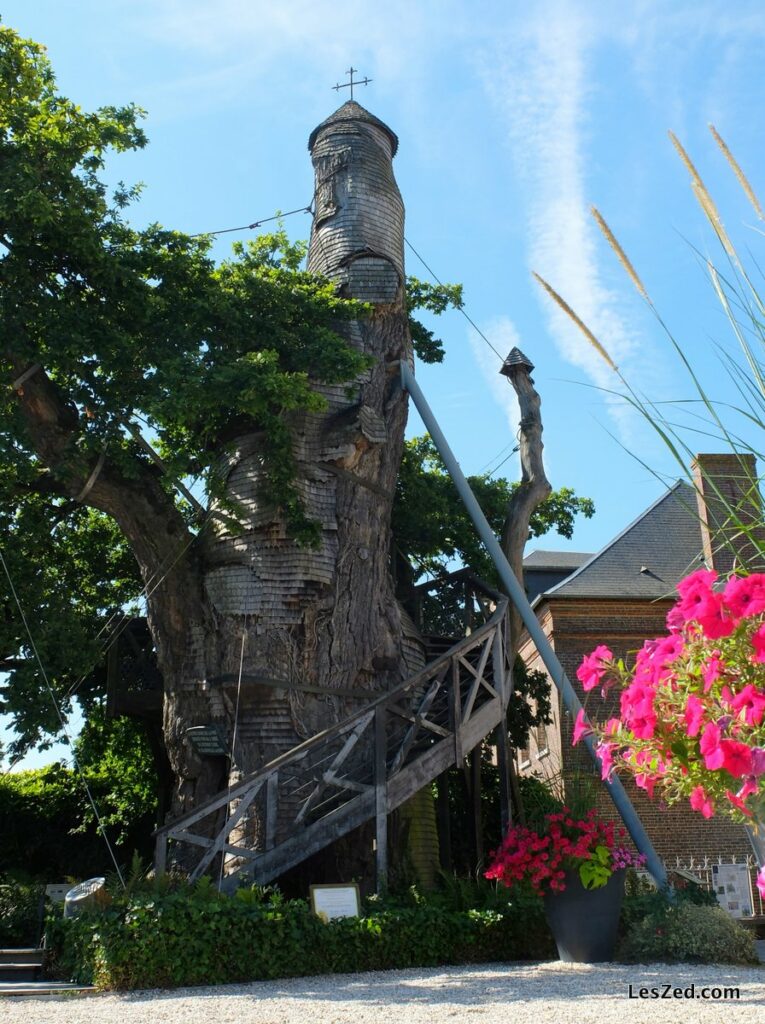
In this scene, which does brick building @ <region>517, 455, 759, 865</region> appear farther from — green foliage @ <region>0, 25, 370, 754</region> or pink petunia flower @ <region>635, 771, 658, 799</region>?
pink petunia flower @ <region>635, 771, 658, 799</region>

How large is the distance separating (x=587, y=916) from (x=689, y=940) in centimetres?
84

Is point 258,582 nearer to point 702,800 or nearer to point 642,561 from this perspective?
point 702,800

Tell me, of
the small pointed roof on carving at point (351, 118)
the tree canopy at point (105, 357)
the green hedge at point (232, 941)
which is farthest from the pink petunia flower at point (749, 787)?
the small pointed roof on carving at point (351, 118)

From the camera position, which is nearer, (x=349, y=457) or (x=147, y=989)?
(x=147, y=989)

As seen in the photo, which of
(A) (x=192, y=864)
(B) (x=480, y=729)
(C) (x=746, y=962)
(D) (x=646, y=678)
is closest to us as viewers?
(D) (x=646, y=678)

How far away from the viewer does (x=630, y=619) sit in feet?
64.4

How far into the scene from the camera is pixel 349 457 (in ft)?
39.1

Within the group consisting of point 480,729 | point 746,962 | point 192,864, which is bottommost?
point 746,962

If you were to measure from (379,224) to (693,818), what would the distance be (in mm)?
12044

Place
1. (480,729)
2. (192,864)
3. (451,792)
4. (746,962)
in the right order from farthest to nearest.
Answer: (451,792) → (480,729) → (192,864) → (746,962)

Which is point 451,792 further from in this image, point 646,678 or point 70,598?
point 646,678

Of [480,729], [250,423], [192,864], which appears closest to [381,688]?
[480,729]

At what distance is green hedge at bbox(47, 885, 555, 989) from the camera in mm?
7336

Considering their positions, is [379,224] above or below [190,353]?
above
